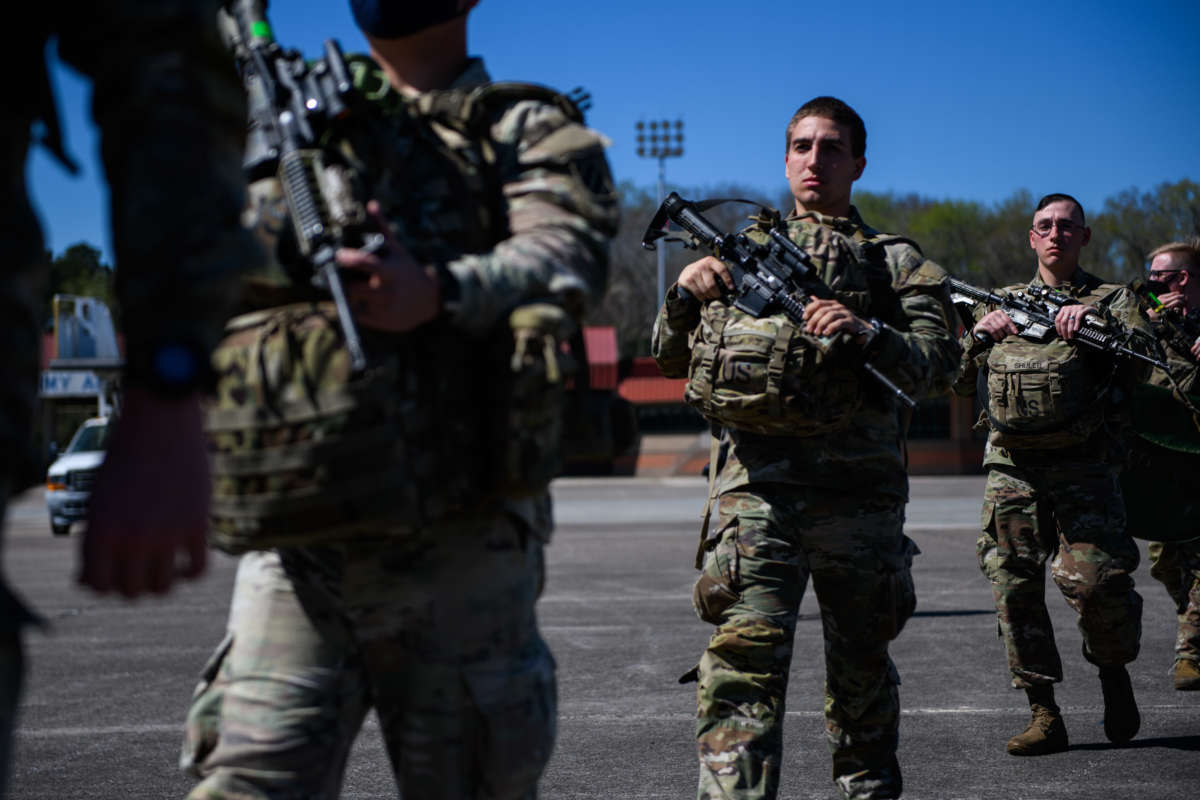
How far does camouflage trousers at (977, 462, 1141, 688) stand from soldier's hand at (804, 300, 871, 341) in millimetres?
2134

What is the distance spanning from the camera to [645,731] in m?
5.51

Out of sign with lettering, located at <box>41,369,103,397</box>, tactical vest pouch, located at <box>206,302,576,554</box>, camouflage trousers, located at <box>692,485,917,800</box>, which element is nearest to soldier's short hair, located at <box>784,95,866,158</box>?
camouflage trousers, located at <box>692,485,917,800</box>

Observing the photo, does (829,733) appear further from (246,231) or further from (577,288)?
(246,231)

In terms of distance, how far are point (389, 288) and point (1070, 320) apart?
179 inches

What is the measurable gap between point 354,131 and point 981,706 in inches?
179

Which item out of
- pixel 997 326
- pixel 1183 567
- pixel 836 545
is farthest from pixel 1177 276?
pixel 836 545

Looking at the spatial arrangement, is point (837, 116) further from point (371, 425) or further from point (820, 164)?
point (371, 425)

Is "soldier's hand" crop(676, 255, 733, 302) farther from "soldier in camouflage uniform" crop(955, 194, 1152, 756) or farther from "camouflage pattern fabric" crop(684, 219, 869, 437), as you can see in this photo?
"soldier in camouflage uniform" crop(955, 194, 1152, 756)

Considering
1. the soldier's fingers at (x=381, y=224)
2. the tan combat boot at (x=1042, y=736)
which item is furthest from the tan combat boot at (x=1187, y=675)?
the soldier's fingers at (x=381, y=224)

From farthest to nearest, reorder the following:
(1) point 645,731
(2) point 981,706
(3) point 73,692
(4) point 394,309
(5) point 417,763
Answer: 1. (3) point 73,692
2. (2) point 981,706
3. (1) point 645,731
4. (5) point 417,763
5. (4) point 394,309

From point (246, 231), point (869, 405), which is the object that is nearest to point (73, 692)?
point (869, 405)

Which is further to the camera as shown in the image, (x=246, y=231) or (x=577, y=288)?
(x=577, y=288)

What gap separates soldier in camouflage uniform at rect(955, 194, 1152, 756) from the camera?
551 centimetres

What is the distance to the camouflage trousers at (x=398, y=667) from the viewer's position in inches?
→ 90.9
